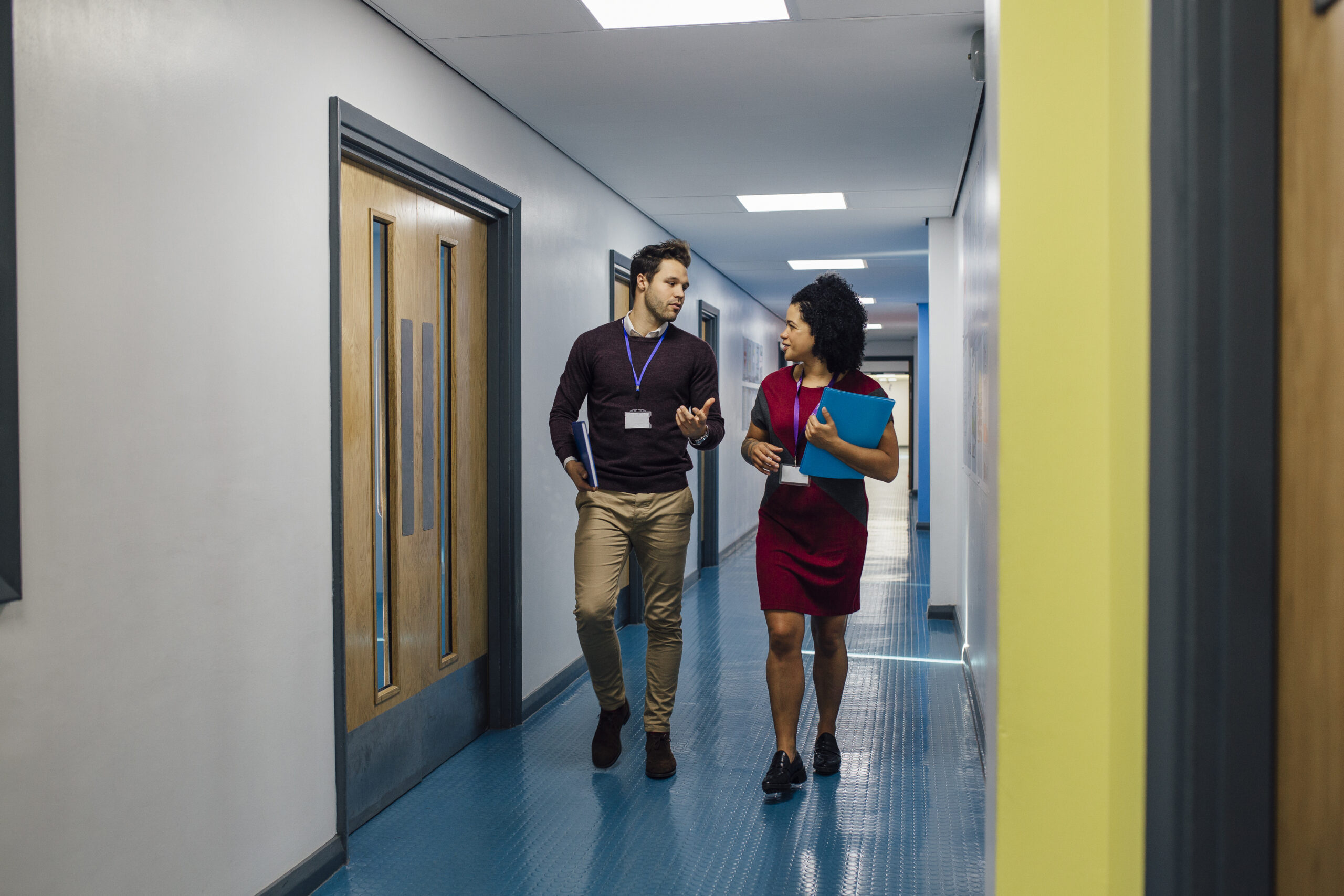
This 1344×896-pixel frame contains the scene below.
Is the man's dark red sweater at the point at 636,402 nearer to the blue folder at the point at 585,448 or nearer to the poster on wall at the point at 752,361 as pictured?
the blue folder at the point at 585,448

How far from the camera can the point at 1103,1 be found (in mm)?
1101

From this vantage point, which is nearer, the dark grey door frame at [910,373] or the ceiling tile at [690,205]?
the ceiling tile at [690,205]

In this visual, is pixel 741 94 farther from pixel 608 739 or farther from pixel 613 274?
pixel 608 739

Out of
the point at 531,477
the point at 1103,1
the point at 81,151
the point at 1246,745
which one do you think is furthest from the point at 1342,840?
the point at 531,477

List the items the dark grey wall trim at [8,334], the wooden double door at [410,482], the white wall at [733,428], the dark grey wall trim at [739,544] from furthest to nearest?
the dark grey wall trim at [739,544] → the white wall at [733,428] → the wooden double door at [410,482] → the dark grey wall trim at [8,334]

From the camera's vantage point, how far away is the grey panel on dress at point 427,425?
329cm

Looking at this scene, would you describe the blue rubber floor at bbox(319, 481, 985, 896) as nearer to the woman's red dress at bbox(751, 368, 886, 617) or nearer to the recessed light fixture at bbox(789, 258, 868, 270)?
the woman's red dress at bbox(751, 368, 886, 617)

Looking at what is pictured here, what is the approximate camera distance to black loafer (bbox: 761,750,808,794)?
118 inches

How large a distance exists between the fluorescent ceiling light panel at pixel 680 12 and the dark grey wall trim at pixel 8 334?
1.57 metres

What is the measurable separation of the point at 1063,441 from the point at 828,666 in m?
2.13

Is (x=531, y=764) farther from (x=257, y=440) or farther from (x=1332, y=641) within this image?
(x=1332, y=641)

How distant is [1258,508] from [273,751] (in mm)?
2131

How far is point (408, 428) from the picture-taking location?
3.19 m

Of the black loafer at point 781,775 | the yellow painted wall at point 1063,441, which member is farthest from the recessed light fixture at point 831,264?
the yellow painted wall at point 1063,441
